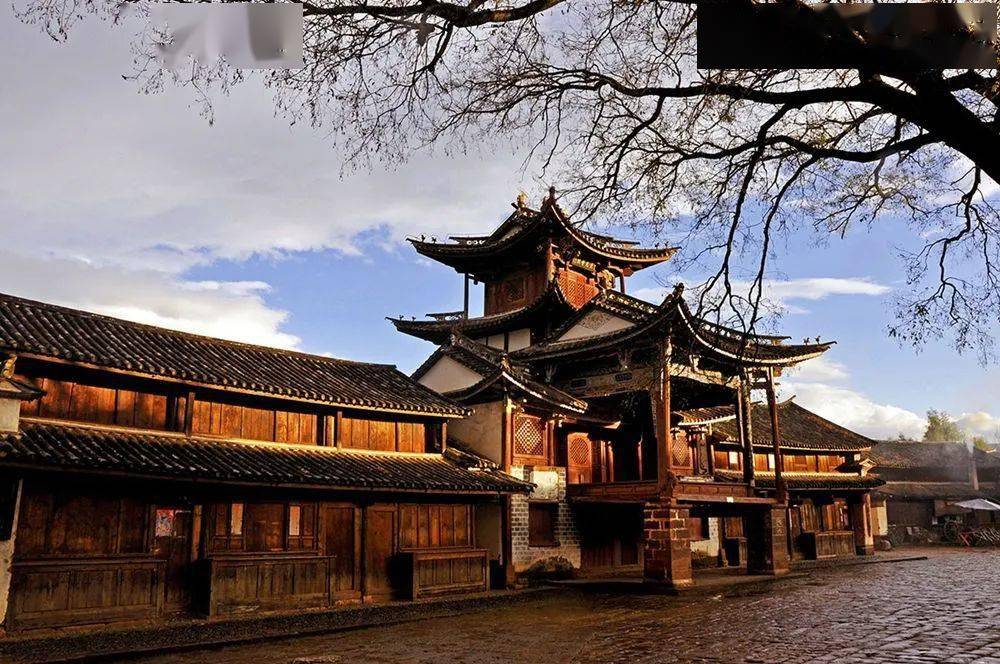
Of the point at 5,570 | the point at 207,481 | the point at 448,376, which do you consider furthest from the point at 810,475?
the point at 5,570

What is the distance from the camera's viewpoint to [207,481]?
1375cm

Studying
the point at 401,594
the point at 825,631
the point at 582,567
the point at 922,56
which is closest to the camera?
the point at 922,56

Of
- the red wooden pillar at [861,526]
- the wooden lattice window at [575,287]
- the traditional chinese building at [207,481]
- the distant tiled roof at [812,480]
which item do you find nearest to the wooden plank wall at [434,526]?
the traditional chinese building at [207,481]

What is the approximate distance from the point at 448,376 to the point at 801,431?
1884 cm

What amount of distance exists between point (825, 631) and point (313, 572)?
9584 mm

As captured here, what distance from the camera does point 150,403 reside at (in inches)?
592

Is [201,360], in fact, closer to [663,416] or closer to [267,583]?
[267,583]

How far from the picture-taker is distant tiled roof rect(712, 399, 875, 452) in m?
32.5

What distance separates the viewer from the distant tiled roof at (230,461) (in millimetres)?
12266

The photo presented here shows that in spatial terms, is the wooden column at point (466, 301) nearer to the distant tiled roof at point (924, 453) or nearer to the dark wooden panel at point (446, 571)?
the dark wooden panel at point (446, 571)

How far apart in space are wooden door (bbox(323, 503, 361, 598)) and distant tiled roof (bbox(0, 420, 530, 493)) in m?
1.01

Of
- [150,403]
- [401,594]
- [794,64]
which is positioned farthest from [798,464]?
[794,64]

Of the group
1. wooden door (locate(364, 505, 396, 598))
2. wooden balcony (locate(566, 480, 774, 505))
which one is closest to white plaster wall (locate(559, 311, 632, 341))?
wooden balcony (locate(566, 480, 774, 505))

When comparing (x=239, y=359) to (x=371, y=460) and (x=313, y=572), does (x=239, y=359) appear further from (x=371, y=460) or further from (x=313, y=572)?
(x=313, y=572)
